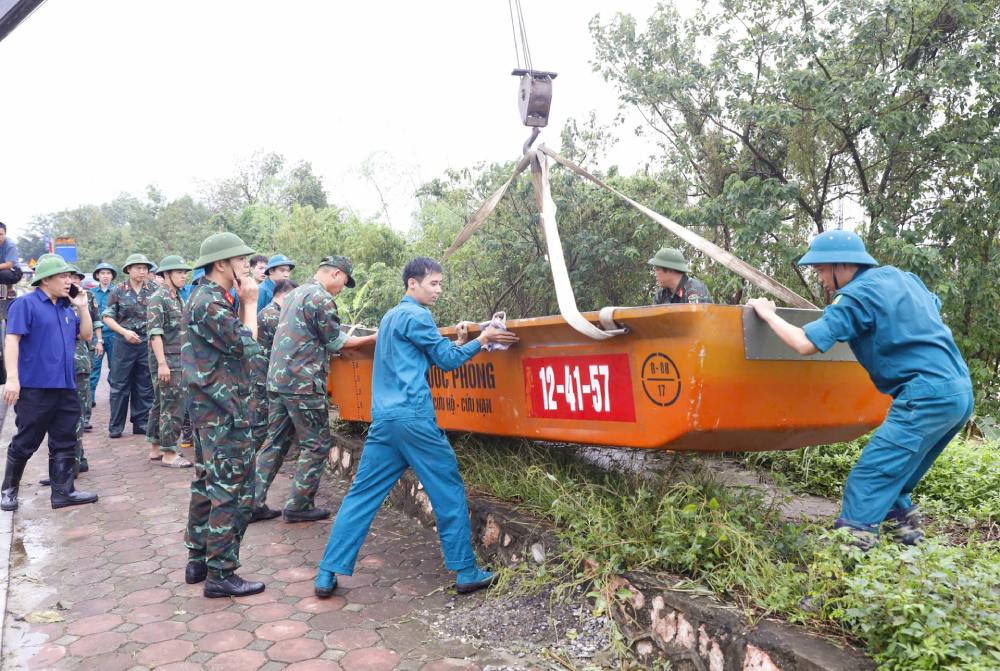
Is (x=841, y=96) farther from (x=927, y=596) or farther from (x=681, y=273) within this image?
(x=927, y=596)

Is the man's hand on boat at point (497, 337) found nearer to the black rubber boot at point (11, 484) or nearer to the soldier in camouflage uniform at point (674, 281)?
the soldier in camouflage uniform at point (674, 281)

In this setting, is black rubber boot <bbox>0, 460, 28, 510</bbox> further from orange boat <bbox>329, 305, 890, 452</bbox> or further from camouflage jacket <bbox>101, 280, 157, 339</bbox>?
orange boat <bbox>329, 305, 890, 452</bbox>

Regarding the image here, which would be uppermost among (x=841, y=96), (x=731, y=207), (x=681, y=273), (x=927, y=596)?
(x=841, y=96)

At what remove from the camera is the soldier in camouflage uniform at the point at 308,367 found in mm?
4887

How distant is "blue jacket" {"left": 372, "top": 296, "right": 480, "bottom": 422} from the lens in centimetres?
374

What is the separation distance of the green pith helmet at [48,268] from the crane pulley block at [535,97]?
11.2 feet

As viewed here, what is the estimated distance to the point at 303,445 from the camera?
16.4ft

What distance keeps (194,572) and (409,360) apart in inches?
64.2

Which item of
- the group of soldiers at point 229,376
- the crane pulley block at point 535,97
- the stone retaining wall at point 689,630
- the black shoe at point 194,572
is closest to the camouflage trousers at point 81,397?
the group of soldiers at point 229,376

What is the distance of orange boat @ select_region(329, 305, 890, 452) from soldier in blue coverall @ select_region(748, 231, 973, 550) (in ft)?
0.84

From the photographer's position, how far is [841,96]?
25.6 ft

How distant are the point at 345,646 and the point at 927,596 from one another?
229 cm

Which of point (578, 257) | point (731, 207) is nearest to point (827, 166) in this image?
point (731, 207)

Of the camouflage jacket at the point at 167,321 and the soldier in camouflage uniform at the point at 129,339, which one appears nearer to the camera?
the camouflage jacket at the point at 167,321
